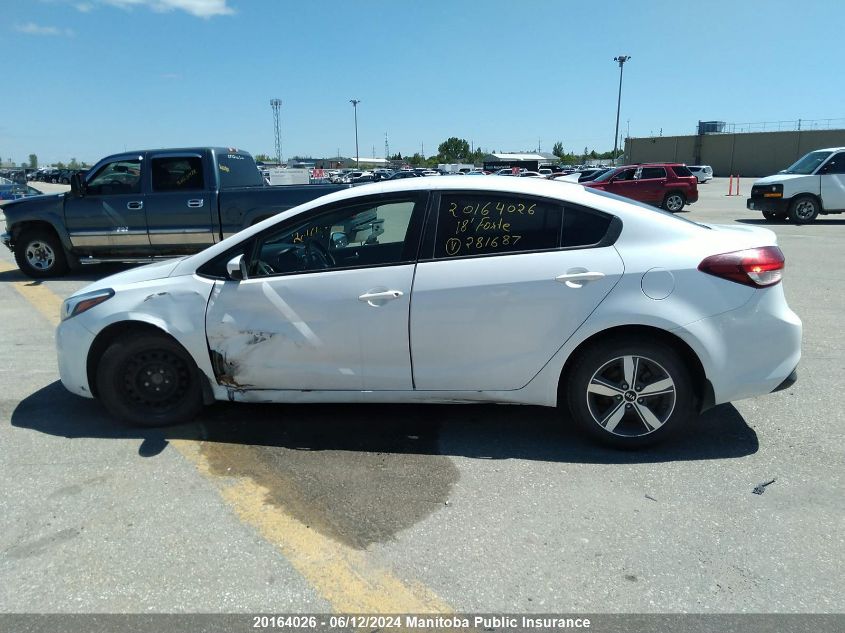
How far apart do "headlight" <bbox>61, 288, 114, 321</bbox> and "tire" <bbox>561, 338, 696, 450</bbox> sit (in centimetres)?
298

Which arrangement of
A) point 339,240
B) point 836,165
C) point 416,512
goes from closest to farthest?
1. point 416,512
2. point 339,240
3. point 836,165

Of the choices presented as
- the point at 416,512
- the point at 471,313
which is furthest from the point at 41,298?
the point at 416,512

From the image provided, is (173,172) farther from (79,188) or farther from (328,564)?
(328,564)

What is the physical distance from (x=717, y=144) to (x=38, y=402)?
73359mm

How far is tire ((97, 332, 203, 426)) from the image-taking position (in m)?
4.04

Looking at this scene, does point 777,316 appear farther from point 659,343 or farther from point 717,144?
point 717,144

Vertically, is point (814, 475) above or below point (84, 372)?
below

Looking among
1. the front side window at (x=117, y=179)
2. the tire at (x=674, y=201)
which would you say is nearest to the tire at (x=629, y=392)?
the front side window at (x=117, y=179)

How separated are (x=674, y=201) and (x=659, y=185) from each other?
85 centimetres

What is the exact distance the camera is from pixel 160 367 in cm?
410

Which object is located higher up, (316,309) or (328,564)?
(316,309)

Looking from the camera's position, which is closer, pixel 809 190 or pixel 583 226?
pixel 583 226

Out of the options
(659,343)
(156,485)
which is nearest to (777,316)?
(659,343)

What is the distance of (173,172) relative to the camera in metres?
9.48
